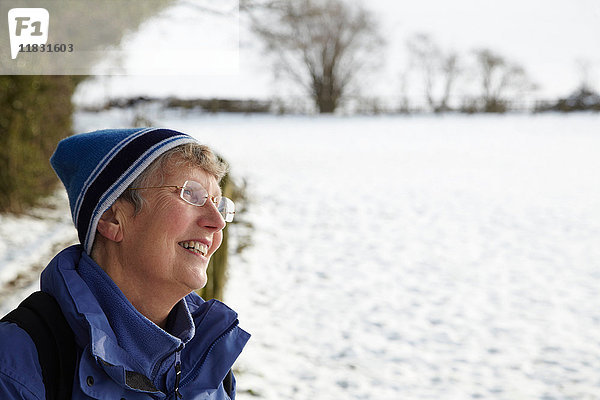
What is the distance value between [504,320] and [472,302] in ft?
1.58

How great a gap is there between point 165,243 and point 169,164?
0.68 ft

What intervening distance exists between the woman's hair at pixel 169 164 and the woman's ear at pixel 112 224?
0.04m

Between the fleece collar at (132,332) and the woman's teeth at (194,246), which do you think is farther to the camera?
the woman's teeth at (194,246)

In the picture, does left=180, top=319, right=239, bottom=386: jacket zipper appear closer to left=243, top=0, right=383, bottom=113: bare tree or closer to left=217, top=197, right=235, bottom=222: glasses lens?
left=217, top=197, right=235, bottom=222: glasses lens

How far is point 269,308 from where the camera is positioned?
5.50m

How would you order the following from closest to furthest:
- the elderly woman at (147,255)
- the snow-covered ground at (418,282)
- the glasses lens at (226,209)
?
the elderly woman at (147,255) < the glasses lens at (226,209) < the snow-covered ground at (418,282)

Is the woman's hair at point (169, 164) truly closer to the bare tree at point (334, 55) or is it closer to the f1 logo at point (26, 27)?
the f1 logo at point (26, 27)

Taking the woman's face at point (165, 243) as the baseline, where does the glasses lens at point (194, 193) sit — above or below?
above

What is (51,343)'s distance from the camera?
53.3 inches

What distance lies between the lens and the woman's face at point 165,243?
5.26ft

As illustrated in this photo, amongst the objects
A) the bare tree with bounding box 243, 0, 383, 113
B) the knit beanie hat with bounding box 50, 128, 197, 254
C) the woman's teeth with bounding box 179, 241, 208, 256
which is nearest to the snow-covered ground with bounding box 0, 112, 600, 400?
the woman's teeth with bounding box 179, 241, 208, 256

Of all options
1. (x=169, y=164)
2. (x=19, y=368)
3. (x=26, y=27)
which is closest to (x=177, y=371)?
(x=19, y=368)

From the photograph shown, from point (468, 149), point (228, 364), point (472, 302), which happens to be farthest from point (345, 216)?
point (468, 149)

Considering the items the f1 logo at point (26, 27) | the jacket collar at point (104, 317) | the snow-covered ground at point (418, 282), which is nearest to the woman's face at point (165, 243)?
the jacket collar at point (104, 317)
